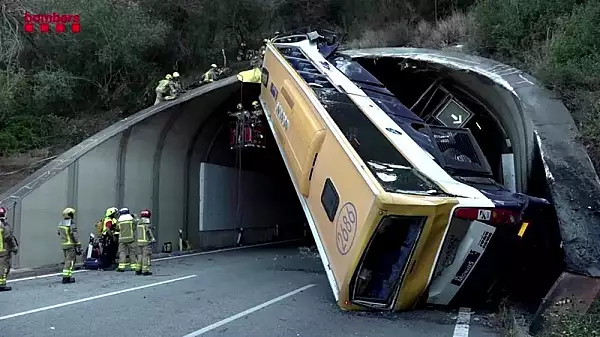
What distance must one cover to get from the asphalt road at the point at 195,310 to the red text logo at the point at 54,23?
11444 mm

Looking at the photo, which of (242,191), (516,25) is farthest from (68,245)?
(242,191)

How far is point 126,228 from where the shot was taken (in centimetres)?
1357

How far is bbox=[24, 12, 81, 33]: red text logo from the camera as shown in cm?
2097

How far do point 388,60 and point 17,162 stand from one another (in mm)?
10614

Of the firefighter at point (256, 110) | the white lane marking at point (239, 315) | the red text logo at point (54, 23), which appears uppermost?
the red text logo at point (54, 23)

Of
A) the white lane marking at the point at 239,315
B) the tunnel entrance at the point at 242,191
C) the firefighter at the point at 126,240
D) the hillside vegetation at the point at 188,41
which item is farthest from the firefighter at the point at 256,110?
the white lane marking at the point at 239,315

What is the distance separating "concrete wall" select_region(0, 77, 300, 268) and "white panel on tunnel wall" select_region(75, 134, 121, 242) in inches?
1.0

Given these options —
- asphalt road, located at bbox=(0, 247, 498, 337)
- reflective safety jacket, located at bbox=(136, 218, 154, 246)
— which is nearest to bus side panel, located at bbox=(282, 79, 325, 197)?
asphalt road, located at bbox=(0, 247, 498, 337)

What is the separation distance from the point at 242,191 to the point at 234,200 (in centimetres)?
73

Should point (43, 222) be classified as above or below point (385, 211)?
above

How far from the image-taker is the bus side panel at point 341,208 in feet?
24.0

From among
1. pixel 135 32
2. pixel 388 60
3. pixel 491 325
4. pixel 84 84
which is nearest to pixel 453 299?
pixel 491 325

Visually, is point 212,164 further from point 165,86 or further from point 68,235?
point 68,235

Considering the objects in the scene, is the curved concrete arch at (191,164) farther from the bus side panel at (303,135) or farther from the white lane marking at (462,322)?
the bus side panel at (303,135)
